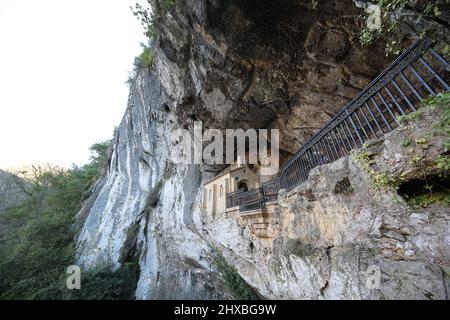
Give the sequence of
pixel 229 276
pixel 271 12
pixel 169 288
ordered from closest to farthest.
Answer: pixel 271 12 < pixel 229 276 < pixel 169 288

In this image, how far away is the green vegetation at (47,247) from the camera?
10.5 metres

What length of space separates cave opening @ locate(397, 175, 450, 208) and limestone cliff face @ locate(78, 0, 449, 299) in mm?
173

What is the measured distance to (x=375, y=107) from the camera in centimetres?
284

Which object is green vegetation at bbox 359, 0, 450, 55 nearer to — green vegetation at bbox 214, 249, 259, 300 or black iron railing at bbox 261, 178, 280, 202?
black iron railing at bbox 261, 178, 280, 202

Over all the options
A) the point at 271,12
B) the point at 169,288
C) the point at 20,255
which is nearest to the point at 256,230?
the point at 271,12

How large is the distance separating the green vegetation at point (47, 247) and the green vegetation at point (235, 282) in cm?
722

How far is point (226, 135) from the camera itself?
33.4 ft

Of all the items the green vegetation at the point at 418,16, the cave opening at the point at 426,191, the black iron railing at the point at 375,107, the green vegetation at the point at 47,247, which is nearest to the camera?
the cave opening at the point at 426,191

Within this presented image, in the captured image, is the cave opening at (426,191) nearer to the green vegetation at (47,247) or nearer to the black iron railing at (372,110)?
the black iron railing at (372,110)

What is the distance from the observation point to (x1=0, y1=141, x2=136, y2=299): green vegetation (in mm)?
10461

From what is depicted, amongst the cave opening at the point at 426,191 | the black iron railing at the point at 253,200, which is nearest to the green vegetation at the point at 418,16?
the cave opening at the point at 426,191
